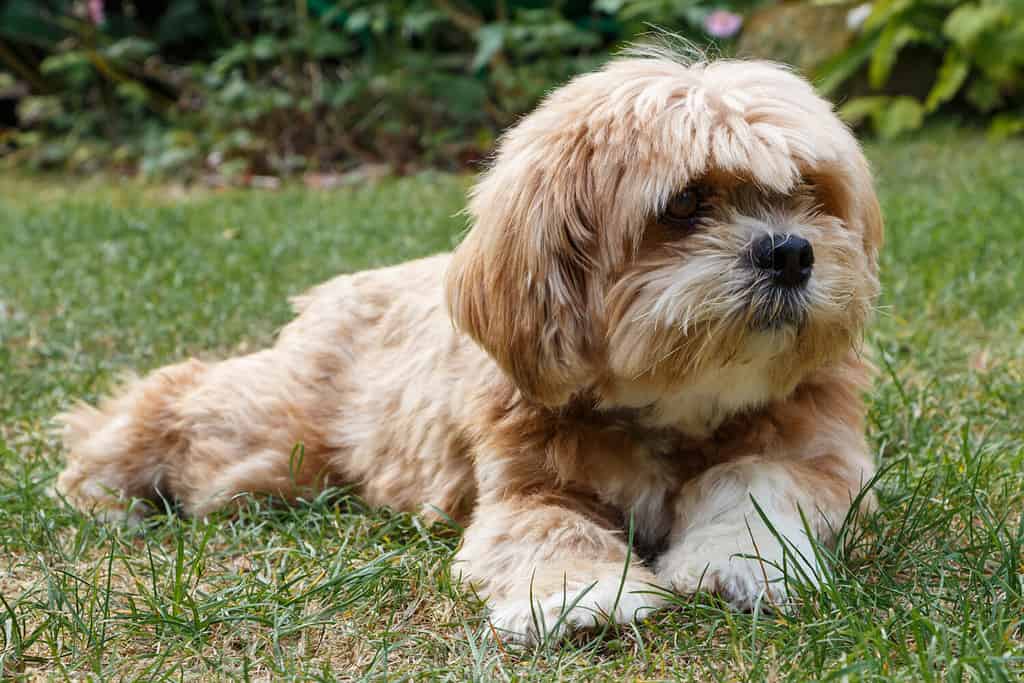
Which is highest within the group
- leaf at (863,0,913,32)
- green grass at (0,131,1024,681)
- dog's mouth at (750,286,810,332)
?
dog's mouth at (750,286,810,332)

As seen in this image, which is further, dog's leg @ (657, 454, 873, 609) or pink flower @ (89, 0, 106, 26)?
pink flower @ (89, 0, 106, 26)

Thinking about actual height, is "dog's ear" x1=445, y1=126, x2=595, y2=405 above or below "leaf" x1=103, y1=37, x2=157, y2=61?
→ above

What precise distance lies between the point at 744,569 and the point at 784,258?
701mm

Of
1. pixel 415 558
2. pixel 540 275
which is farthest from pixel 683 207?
pixel 415 558

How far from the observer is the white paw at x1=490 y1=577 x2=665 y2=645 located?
2.50m

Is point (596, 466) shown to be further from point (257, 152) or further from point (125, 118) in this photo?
point (125, 118)

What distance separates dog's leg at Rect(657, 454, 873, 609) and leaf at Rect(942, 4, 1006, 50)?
7.45 m

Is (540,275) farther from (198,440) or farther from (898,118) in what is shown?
(898,118)

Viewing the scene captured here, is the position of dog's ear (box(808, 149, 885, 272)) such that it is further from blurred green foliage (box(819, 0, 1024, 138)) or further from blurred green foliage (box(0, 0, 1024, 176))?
blurred green foliage (box(819, 0, 1024, 138))

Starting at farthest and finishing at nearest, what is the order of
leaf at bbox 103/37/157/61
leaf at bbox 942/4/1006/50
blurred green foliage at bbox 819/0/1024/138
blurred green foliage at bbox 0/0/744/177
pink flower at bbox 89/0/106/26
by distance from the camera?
leaf at bbox 103/37/157/61 → pink flower at bbox 89/0/106/26 → blurred green foliage at bbox 0/0/744/177 → blurred green foliage at bbox 819/0/1024/138 → leaf at bbox 942/4/1006/50

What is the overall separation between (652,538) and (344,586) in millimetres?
770

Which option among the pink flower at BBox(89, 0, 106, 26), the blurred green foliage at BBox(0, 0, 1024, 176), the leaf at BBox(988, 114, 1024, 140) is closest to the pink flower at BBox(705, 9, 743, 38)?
the blurred green foliage at BBox(0, 0, 1024, 176)

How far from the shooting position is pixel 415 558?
3.01m

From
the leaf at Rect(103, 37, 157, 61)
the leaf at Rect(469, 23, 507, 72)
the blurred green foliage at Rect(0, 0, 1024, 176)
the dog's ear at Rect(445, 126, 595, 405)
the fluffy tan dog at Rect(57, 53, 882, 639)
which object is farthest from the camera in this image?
the leaf at Rect(103, 37, 157, 61)
